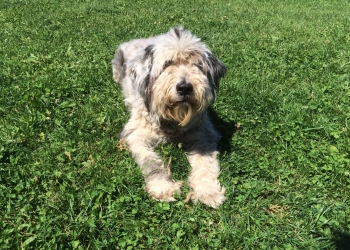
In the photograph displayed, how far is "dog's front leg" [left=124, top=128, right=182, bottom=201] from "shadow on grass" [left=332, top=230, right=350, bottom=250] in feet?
5.33

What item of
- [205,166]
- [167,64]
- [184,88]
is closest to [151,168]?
[205,166]

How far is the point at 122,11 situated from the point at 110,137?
8983mm

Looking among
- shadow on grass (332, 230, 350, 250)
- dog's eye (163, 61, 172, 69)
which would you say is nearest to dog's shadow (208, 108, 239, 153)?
dog's eye (163, 61, 172, 69)

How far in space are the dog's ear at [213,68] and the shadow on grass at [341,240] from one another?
7.68ft

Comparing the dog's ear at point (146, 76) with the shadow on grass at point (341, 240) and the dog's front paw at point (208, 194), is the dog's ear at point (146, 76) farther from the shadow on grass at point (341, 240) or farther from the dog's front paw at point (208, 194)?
the shadow on grass at point (341, 240)

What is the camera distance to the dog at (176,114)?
3994 millimetres

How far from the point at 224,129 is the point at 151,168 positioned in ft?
5.12

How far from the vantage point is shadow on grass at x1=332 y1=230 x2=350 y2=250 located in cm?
324

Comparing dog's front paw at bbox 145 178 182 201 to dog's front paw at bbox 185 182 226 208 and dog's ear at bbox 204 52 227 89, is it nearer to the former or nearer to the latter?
dog's front paw at bbox 185 182 226 208

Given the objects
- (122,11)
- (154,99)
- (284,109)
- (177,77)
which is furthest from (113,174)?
(122,11)

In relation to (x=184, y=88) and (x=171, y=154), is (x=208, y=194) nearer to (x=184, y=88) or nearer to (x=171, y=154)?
(x=171, y=154)

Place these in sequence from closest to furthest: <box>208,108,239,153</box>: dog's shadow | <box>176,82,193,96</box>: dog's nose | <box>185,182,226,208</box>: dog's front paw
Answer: <box>185,182,226,208</box>: dog's front paw
<box>176,82,193,96</box>: dog's nose
<box>208,108,239,153</box>: dog's shadow

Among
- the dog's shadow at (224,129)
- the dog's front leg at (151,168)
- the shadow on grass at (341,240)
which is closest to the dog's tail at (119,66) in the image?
the dog's shadow at (224,129)

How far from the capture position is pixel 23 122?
4.64 meters
